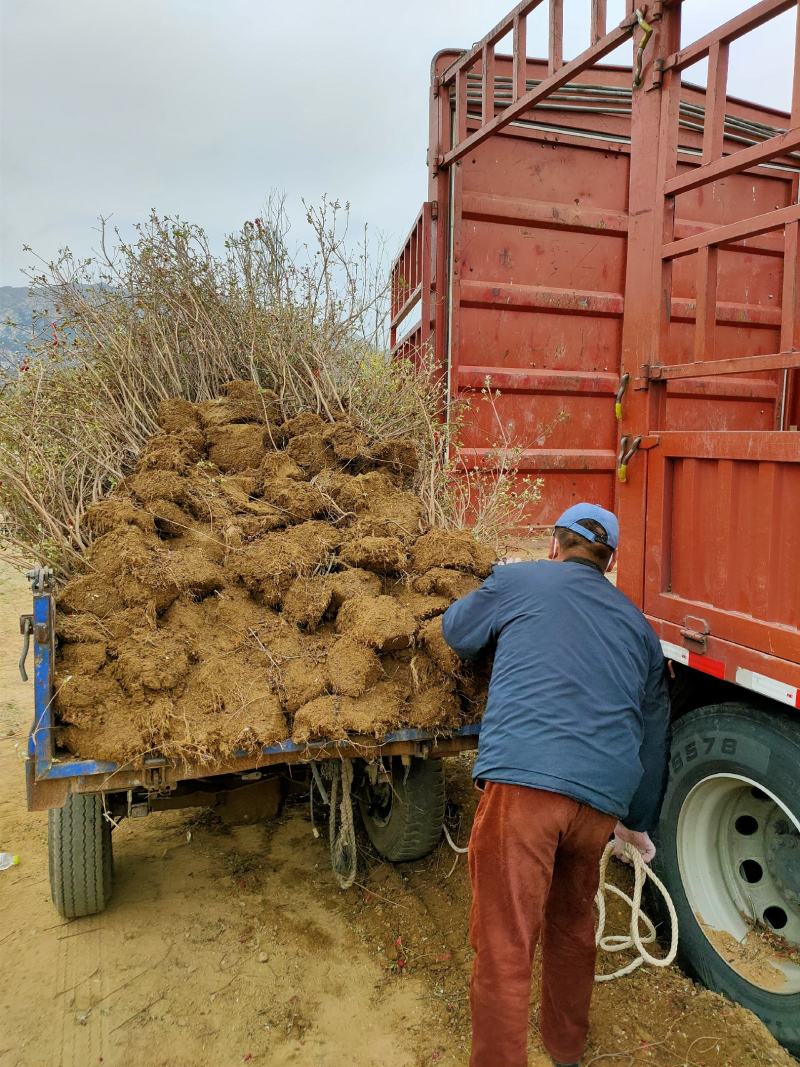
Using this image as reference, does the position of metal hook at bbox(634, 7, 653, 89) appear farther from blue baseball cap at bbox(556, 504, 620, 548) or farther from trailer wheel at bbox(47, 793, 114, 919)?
trailer wheel at bbox(47, 793, 114, 919)

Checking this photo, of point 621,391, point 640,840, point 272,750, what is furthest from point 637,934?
point 621,391

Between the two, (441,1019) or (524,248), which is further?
(524,248)

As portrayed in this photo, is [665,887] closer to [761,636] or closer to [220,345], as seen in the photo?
[761,636]

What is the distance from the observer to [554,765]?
6.59ft

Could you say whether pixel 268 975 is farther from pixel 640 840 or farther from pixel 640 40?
pixel 640 40

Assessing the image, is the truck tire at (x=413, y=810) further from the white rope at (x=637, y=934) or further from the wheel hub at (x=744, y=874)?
the wheel hub at (x=744, y=874)

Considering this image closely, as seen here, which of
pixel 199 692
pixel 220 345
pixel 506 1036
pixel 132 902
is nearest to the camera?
pixel 506 1036

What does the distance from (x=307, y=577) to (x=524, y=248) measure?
319cm

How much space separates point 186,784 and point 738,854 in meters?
2.03

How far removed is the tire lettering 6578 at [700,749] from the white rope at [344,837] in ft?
4.02

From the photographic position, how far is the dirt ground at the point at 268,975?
2328mm

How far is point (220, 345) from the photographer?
429 centimetres

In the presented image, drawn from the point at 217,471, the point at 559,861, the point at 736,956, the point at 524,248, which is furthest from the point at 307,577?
the point at 524,248

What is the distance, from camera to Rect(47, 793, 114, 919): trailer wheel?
2.81 m
